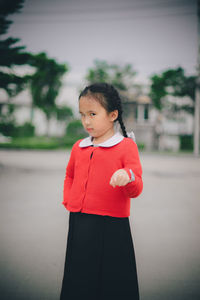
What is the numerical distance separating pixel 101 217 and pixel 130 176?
1.17 ft

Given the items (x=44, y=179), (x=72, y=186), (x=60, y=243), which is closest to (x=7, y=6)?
(x=44, y=179)

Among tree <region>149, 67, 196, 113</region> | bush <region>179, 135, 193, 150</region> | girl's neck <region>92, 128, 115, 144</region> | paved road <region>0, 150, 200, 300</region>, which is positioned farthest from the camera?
bush <region>179, 135, 193, 150</region>

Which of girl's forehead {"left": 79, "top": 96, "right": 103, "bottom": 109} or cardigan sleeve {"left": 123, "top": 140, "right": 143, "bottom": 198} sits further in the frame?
girl's forehead {"left": 79, "top": 96, "right": 103, "bottom": 109}

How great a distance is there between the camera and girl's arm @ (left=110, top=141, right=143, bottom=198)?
120cm

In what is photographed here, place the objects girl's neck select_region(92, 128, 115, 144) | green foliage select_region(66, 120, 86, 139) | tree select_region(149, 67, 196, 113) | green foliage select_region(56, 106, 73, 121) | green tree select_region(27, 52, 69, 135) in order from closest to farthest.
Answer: girl's neck select_region(92, 128, 115, 144) < tree select_region(149, 67, 196, 113) < green tree select_region(27, 52, 69, 135) < green foliage select_region(66, 120, 86, 139) < green foliage select_region(56, 106, 73, 121)

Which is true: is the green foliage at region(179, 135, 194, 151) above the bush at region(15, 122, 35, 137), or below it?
below

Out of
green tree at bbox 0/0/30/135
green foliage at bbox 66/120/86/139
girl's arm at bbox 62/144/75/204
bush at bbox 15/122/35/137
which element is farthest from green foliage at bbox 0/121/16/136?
girl's arm at bbox 62/144/75/204

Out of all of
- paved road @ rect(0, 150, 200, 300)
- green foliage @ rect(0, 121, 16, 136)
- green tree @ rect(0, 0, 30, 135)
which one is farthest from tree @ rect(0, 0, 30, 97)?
green foliage @ rect(0, 121, 16, 136)

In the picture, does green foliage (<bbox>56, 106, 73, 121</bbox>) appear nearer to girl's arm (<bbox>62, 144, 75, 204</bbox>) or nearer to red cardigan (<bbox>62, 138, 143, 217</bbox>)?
girl's arm (<bbox>62, 144, 75, 204</bbox>)

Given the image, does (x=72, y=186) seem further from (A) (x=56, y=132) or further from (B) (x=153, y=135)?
(A) (x=56, y=132)

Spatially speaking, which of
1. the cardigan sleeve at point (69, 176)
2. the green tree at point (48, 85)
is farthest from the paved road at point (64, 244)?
the green tree at point (48, 85)

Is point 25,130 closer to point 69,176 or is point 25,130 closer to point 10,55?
point 10,55

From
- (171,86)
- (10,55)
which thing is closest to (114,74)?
(171,86)

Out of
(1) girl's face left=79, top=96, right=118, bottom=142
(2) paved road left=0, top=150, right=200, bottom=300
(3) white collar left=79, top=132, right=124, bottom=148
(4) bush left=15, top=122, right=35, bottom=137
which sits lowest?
(2) paved road left=0, top=150, right=200, bottom=300
